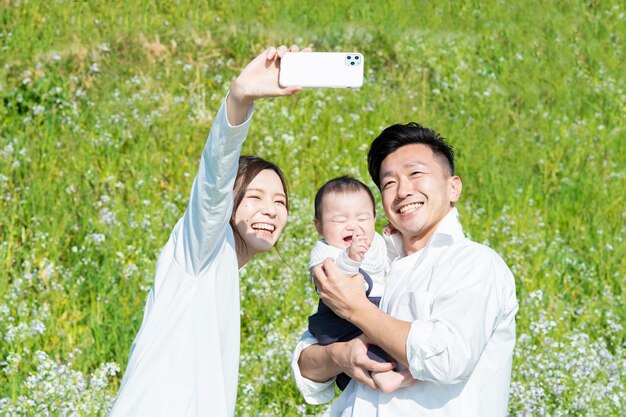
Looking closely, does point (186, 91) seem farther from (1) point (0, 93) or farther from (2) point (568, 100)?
(2) point (568, 100)

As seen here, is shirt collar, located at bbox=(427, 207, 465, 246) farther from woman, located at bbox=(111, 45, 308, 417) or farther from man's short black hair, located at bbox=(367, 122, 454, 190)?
woman, located at bbox=(111, 45, 308, 417)

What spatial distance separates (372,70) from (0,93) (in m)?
3.77

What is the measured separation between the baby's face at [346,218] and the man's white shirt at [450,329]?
1.39ft

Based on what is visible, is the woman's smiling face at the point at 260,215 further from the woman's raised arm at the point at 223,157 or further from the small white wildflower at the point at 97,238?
the small white wildflower at the point at 97,238

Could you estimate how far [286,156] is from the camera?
8469mm

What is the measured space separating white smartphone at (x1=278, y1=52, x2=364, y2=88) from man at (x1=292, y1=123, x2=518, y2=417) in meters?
0.62

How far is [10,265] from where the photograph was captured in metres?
6.95

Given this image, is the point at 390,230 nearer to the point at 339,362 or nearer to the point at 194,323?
the point at 339,362

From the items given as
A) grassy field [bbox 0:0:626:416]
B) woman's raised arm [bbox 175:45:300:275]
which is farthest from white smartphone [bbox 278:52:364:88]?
grassy field [bbox 0:0:626:416]

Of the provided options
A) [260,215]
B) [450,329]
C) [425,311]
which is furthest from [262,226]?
[450,329]

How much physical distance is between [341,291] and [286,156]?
5106 millimetres

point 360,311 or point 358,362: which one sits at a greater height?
point 360,311

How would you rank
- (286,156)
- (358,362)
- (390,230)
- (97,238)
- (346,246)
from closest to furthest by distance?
(358,362) < (390,230) < (346,246) < (97,238) < (286,156)

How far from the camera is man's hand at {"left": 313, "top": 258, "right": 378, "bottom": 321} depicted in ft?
11.0
